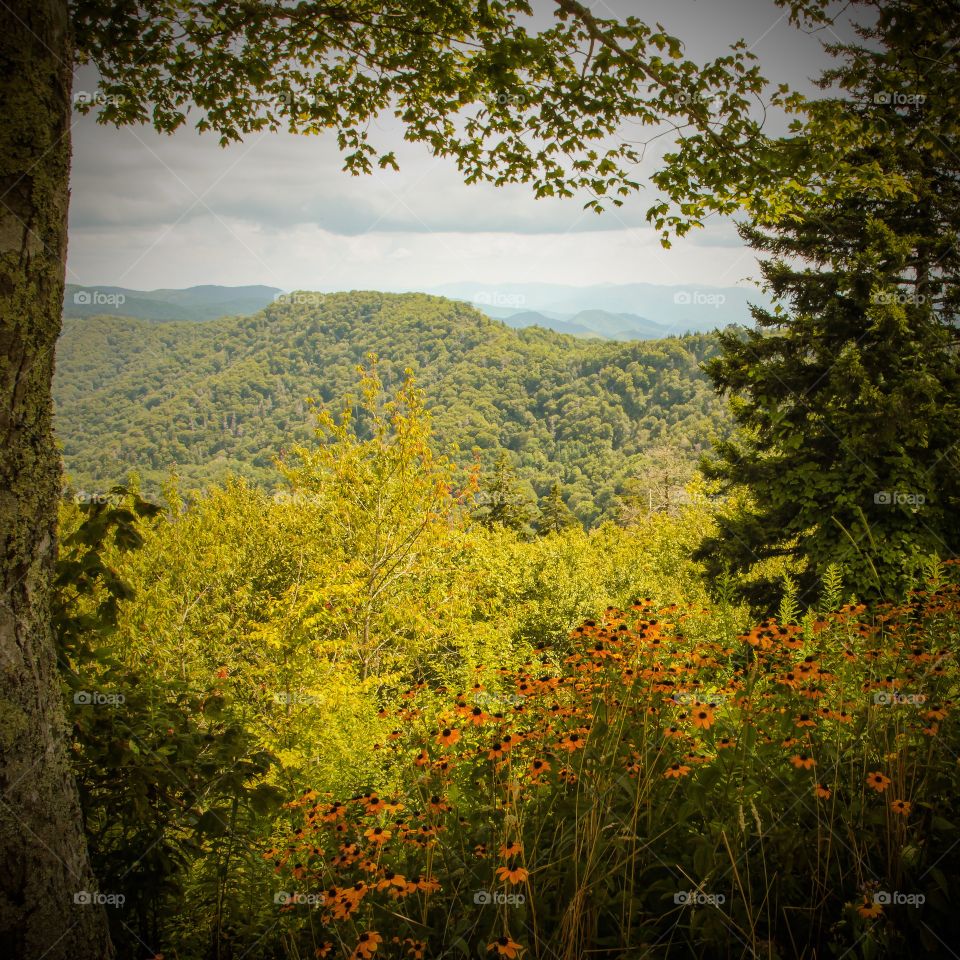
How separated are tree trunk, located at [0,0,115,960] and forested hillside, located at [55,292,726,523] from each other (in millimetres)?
57494

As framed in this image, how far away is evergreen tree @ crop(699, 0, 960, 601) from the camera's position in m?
7.12

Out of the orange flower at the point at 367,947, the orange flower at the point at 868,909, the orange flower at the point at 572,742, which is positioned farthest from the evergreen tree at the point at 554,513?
the orange flower at the point at 367,947

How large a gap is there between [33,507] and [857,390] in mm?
8818

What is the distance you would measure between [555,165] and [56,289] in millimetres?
2946

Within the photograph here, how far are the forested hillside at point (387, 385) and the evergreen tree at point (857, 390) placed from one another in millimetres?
53557

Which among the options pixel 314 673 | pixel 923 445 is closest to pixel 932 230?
pixel 923 445

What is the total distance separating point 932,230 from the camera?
7.87 metres

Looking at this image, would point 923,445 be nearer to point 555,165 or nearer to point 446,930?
point 555,165

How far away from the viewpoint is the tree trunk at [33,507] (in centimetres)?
152

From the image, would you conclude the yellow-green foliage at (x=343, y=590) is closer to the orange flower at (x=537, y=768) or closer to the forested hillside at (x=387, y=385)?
the orange flower at (x=537, y=768)

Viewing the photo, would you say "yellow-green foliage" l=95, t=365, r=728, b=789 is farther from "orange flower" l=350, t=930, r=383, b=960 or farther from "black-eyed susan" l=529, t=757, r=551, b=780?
"orange flower" l=350, t=930, r=383, b=960

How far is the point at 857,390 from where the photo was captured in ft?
24.9

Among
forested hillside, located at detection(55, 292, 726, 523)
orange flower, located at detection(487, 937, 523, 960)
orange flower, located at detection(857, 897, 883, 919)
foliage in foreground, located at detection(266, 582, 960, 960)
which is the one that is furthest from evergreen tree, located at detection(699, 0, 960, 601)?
forested hillside, located at detection(55, 292, 726, 523)

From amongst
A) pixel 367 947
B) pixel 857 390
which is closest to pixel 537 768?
pixel 367 947
